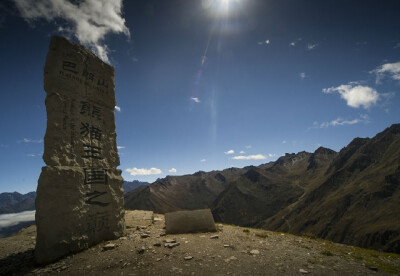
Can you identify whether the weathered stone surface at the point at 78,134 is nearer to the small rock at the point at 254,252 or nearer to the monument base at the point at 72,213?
the monument base at the point at 72,213

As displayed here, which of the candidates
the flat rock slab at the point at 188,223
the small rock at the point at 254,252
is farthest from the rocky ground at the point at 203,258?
the flat rock slab at the point at 188,223

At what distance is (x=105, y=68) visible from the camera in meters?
13.2

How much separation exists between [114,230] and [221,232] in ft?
20.4

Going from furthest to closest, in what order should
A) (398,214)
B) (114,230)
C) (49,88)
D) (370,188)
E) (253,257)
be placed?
(370,188) → (398,214) → (114,230) → (49,88) → (253,257)

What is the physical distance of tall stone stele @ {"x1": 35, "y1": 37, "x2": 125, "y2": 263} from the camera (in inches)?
368

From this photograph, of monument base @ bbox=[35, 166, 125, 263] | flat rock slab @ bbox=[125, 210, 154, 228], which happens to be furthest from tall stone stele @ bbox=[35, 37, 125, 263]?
flat rock slab @ bbox=[125, 210, 154, 228]

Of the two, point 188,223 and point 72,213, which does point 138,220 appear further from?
point 72,213

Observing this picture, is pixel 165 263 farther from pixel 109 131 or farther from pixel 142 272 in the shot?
pixel 109 131

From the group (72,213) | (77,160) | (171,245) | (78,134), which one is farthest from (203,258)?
(78,134)

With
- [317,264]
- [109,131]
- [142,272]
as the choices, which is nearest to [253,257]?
[317,264]

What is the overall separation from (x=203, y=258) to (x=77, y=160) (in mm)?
7652

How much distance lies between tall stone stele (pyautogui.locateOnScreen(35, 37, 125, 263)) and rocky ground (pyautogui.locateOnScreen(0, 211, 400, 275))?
0.92 meters

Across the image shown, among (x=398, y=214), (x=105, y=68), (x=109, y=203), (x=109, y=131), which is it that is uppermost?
(x=105, y=68)

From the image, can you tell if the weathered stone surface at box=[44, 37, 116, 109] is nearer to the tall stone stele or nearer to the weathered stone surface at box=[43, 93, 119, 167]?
the tall stone stele
